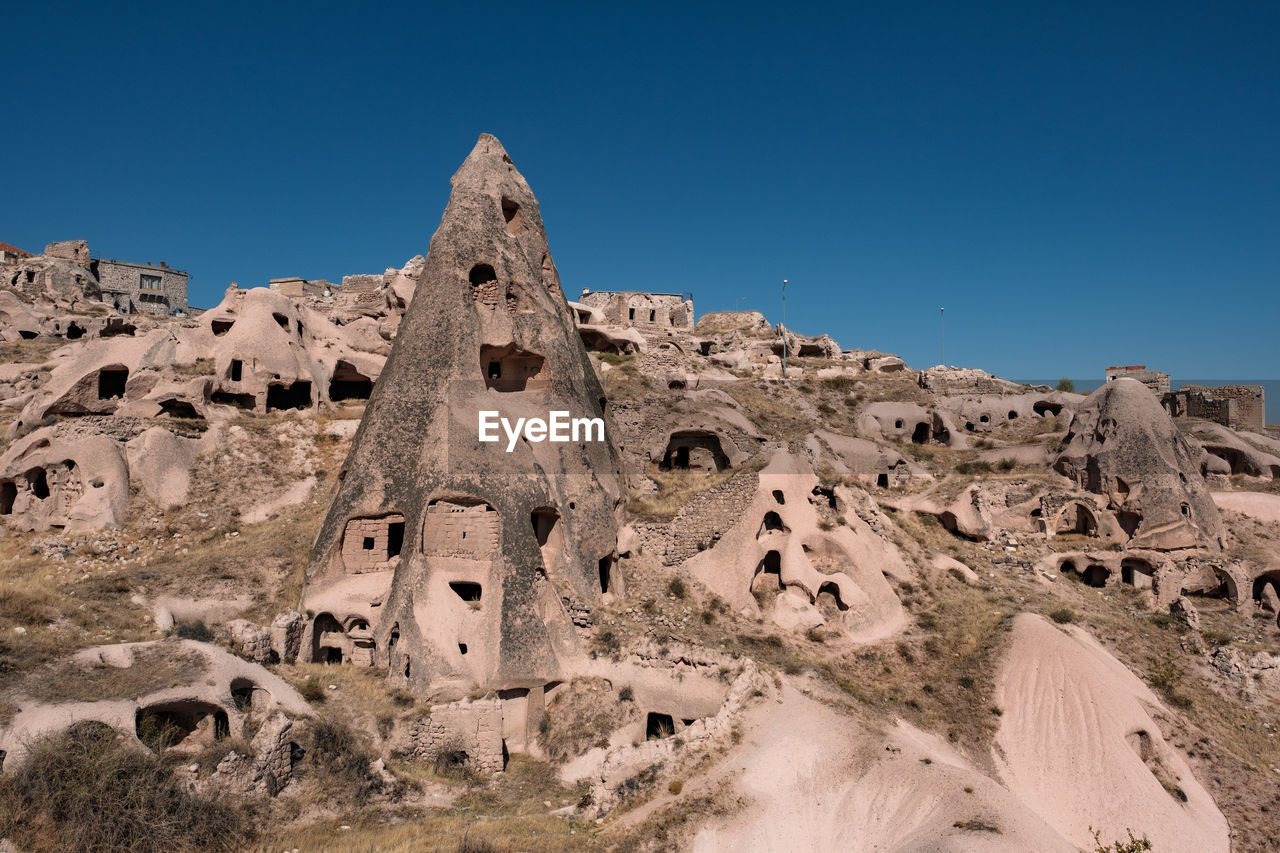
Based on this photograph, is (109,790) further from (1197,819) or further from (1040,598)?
(1040,598)

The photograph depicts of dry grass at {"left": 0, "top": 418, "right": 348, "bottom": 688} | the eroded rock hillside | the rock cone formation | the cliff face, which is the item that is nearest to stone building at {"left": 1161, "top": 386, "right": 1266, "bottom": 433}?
the eroded rock hillside

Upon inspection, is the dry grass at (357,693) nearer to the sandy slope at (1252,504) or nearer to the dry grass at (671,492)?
the dry grass at (671,492)

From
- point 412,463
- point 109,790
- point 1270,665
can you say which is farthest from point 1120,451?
point 109,790

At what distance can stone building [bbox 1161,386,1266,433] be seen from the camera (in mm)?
38125

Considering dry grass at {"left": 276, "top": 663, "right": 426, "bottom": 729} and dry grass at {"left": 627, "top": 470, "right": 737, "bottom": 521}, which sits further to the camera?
dry grass at {"left": 627, "top": 470, "right": 737, "bottom": 521}

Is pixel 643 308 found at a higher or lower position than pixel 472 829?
higher

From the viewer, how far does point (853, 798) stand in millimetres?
10656

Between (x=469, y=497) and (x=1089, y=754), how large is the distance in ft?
42.4

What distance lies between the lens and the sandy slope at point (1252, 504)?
82.3 ft

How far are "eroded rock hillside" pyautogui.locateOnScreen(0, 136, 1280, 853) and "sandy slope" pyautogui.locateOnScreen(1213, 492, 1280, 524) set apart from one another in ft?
0.91

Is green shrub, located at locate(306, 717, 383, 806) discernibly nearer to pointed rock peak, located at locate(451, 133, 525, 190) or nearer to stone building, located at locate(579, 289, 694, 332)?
pointed rock peak, located at locate(451, 133, 525, 190)

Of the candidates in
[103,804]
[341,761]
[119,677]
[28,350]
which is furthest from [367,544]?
[28,350]

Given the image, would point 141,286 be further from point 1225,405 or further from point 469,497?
point 1225,405

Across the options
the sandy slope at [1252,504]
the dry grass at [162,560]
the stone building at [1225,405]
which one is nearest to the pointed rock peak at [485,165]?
the dry grass at [162,560]
